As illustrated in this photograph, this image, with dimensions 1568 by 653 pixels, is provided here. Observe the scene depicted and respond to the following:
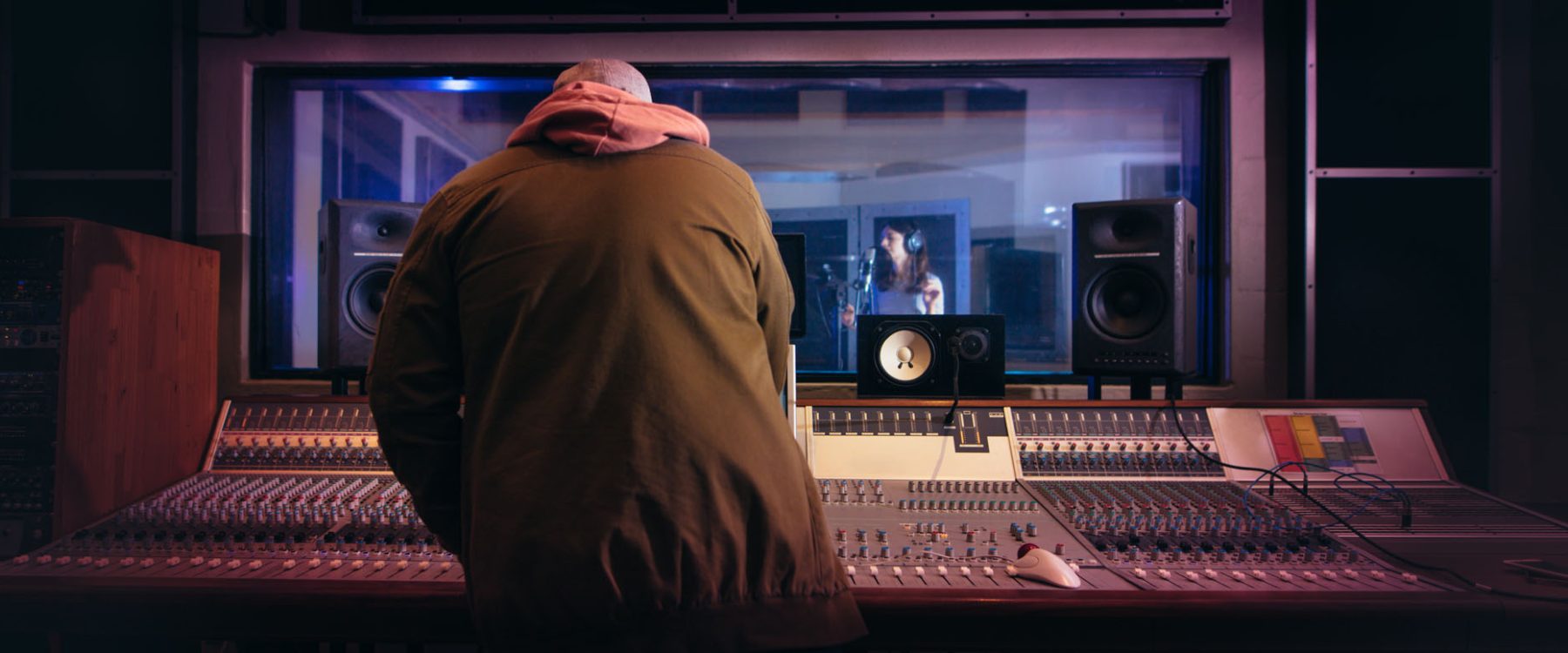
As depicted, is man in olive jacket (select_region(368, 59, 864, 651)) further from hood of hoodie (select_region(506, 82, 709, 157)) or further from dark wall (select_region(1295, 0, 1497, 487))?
dark wall (select_region(1295, 0, 1497, 487))

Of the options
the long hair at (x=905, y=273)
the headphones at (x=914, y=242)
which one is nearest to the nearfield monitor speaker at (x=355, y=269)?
the long hair at (x=905, y=273)

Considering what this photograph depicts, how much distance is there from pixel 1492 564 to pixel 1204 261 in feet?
4.09

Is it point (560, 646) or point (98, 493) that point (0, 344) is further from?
point (560, 646)

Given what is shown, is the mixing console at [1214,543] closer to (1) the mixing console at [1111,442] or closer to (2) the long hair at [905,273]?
(1) the mixing console at [1111,442]

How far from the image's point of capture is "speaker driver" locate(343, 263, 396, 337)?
2.01 m

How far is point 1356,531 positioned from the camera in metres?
1.49

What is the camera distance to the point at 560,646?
3.04 ft

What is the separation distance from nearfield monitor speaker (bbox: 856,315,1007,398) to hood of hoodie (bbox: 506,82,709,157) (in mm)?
1086

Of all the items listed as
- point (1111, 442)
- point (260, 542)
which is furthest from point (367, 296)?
point (1111, 442)

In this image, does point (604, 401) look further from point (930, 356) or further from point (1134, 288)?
point (1134, 288)

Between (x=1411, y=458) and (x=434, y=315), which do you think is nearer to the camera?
(x=434, y=315)

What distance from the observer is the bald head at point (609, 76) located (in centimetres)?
111

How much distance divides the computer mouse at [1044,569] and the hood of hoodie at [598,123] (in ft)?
3.01

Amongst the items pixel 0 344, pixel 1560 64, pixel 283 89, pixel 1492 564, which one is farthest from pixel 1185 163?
pixel 0 344
